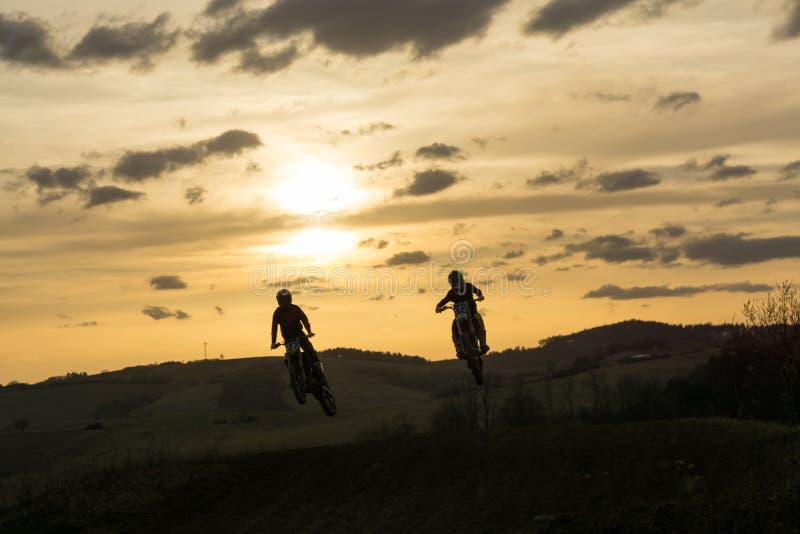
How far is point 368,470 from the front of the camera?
36656mm

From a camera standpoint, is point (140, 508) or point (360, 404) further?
point (360, 404)

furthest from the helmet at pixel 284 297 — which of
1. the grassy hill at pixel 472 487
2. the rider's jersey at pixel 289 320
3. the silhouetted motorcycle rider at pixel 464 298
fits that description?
the grassy hill at pixel 472 487

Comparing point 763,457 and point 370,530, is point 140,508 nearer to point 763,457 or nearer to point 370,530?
point 370,530

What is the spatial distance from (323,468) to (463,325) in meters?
14.3

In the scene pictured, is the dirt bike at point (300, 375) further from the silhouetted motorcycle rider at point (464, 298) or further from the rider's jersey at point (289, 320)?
the silhouetted motorcycle rider at point (464, 298)

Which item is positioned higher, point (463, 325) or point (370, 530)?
point (463, 325)

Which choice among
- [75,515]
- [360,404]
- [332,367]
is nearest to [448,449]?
[75,515]

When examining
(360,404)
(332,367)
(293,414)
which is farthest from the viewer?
(332,367)

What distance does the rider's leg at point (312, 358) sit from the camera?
27.7 metres

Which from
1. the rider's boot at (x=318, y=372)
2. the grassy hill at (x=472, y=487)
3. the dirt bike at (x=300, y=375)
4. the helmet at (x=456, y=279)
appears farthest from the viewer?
the rider's boot at (x=318, y=372)

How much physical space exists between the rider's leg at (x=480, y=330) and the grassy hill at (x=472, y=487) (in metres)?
4.69

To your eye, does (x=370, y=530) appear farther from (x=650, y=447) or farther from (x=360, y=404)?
(x=360, y=404)

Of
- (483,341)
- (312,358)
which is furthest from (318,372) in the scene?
(483,341)

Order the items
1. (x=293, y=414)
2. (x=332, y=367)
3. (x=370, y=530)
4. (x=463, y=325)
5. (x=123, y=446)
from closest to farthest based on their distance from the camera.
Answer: (x=463, y=325) → (x=370, y=530) → (x=123, y=446) → (x=293, y=414) → (x=332, y=367)
